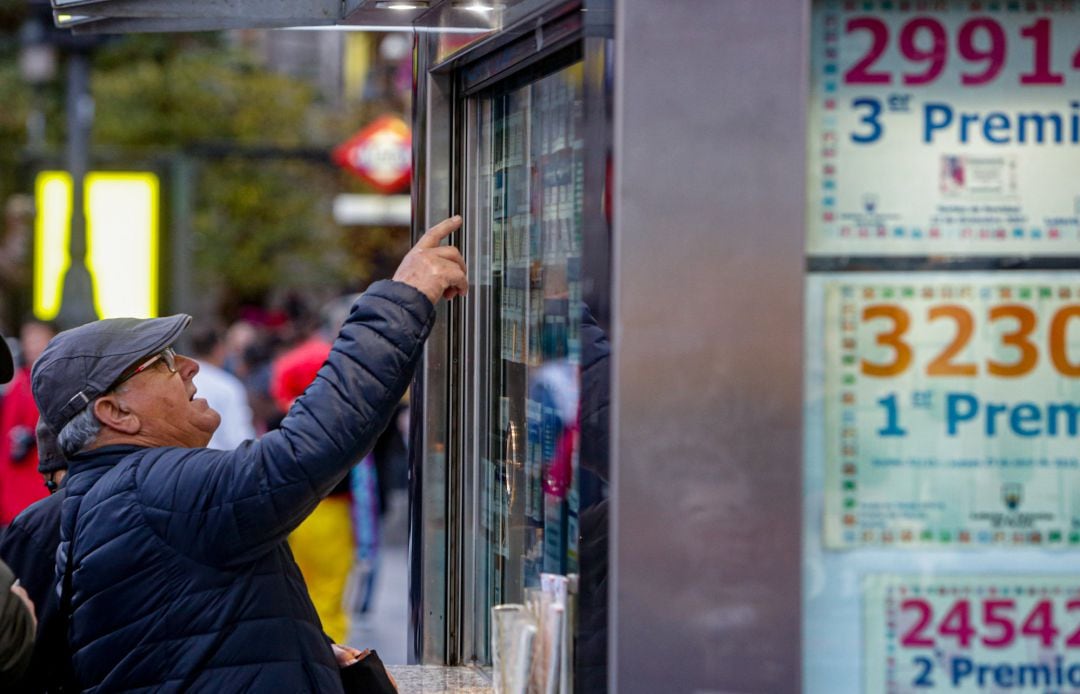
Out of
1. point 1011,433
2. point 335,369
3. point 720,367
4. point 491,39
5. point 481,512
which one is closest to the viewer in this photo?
point 720,367

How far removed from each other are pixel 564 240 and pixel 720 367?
0.61 meters

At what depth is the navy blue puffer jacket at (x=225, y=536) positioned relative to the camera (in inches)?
102

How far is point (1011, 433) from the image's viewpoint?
2336mm

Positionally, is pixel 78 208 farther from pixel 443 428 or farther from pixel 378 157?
pixel 443 428

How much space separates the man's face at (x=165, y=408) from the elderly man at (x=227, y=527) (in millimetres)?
62

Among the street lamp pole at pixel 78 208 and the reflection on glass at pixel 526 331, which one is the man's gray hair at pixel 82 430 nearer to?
the reflection on glass at pixel 526 331

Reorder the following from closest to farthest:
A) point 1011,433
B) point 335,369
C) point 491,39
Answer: point 1011,433
point 335,369
point 491,39

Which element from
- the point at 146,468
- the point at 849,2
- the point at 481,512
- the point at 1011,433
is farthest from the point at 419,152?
the point at 1011,433

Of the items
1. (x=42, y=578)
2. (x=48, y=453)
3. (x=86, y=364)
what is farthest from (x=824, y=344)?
(x=48, y=453)

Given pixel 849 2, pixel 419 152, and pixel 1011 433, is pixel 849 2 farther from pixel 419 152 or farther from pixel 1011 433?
pixel 419 152

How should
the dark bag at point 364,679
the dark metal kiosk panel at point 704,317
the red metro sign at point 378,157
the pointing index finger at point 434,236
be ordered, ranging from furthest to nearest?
1. the red metro sign at point 378,157
2. the dark bag at point 364,679
3. the pointing index finger at point 434,236
4. the dark metal kiosk panel at point 704,317

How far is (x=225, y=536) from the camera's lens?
2.63 m

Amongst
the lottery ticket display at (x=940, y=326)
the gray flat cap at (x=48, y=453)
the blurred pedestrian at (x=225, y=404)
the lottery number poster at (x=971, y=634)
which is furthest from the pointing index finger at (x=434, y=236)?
the blurred pedestrian at (x=225, y=404)

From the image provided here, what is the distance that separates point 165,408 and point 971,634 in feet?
4.95
